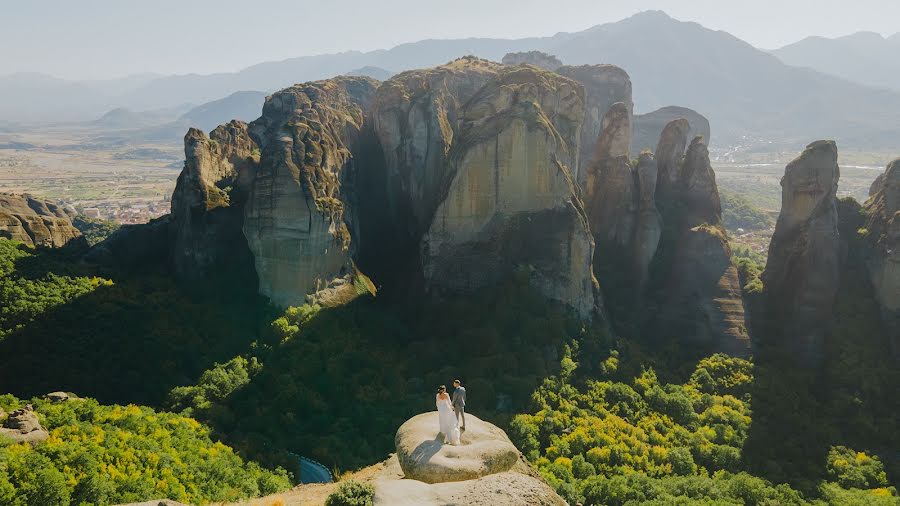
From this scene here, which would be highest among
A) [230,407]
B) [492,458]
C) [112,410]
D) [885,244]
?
[885,244]

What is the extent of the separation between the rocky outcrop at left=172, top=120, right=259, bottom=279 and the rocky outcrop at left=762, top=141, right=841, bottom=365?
36899 millimetres

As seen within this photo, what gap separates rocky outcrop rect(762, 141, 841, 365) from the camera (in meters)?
35.3

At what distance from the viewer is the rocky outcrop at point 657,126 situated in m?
119

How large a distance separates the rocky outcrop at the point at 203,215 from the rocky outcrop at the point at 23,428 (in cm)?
1718

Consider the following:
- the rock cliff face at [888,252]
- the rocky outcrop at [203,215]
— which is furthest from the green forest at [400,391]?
the rocky outcrop at [203,215]

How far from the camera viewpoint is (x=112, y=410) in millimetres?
23203

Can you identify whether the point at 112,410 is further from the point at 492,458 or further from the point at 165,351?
the point at 492,458

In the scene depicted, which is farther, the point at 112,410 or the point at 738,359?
the point at 738,359

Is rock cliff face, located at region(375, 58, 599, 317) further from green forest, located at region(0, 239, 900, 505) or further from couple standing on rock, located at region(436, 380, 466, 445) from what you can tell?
couple standing on rock, located at region(436, 380, 466, 445)

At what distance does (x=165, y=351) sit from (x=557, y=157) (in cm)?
2705

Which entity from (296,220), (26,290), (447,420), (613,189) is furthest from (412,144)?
(447,420)

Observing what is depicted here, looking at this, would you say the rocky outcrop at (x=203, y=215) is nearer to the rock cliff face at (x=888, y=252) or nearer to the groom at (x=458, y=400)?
the groom at (x=458, y=400)

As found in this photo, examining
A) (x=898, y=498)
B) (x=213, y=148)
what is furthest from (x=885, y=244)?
(x=213, y=148)

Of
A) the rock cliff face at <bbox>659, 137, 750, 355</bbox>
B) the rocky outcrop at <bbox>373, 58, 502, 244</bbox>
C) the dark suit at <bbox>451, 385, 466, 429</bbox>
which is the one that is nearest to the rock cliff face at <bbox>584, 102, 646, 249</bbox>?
the rock cliff face at <bbox>659, 137, 750, 355</bbox>
